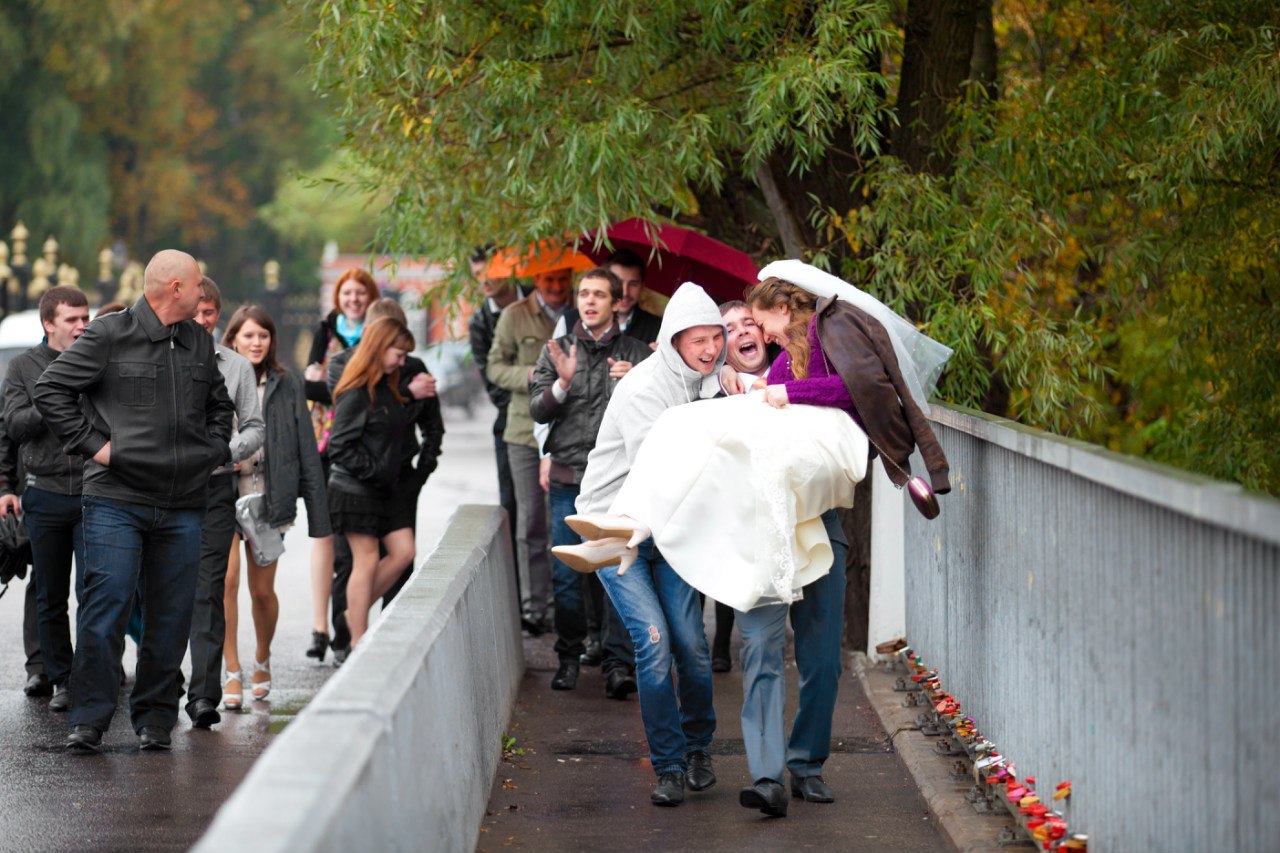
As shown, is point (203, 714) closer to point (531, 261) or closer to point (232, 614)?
point (232, 614)

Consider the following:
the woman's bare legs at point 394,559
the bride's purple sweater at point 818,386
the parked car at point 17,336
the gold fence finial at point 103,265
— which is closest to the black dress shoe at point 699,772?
the bride's purple sweater at point 818,386

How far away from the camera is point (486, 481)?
90.5 ft

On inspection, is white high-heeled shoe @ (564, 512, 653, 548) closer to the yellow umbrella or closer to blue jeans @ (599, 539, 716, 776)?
blue jeans @ (599, 539, 716, 776)

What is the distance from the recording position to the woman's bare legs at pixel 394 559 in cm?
1038

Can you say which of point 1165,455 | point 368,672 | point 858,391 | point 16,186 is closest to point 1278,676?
point 368,672

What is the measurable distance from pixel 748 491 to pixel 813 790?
1205 millimetres

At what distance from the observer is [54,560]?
916 centimetres

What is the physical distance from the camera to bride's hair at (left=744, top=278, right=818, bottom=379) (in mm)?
6809

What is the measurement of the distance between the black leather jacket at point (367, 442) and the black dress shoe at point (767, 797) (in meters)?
3.99

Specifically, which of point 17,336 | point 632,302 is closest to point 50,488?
point 632,302

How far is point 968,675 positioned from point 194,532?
3353mm

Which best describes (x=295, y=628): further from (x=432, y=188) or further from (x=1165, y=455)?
(x=1165, y=455)

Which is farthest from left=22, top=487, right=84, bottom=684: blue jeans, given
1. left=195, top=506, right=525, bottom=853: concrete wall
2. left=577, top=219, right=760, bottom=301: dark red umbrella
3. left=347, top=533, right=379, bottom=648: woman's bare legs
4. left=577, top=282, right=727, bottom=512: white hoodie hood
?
left=577, top=219, right=760, bottom=301: dark red umbrella

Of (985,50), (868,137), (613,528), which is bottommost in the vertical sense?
(613,528)
